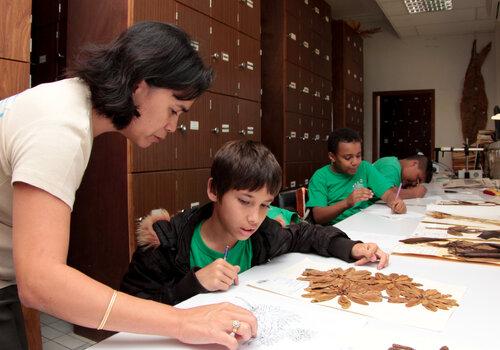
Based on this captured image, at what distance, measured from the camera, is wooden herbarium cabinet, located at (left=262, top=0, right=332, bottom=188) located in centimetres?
441

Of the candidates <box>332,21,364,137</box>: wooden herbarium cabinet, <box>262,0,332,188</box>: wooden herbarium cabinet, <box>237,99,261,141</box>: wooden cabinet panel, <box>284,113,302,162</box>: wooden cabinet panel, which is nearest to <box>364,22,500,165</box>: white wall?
<box>332,21,364,137</box>: wooden herbarium cabinet

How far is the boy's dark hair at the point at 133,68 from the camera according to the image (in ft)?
2.66

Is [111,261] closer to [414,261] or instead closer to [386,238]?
[386,238]

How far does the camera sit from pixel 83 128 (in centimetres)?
69

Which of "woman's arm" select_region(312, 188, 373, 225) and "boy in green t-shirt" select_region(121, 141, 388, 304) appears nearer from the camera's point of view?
"boy in green t-shirt" select_region(121, 141, 388, 304)

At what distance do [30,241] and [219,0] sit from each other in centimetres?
292

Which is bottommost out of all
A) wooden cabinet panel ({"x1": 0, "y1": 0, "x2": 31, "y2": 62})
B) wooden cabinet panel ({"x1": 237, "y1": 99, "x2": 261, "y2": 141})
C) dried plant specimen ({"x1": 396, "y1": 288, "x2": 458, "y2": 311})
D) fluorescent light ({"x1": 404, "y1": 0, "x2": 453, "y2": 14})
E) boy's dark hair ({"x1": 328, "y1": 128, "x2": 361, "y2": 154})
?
dried plant specimen ({"x1": 396, "y1": 288, "x2": 458, "y2": 311})

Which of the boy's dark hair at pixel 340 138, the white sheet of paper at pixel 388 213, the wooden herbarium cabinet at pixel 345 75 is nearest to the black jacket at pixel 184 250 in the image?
the white sheet of paper at pixel 388 213

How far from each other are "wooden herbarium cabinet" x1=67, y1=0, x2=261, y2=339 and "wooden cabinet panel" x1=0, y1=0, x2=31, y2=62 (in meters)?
0.51

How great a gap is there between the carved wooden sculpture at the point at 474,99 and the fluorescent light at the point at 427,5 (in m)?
1.32

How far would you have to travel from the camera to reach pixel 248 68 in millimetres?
3609

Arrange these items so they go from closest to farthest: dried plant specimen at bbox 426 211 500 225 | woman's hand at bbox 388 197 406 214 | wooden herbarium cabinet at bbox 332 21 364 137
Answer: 1. dried plant specimen at bbox 426 211 500 225
2. woman's hand at bbox 388 197 406 214
3. wooden herbarium cabinet at bbox 332 21 364 137

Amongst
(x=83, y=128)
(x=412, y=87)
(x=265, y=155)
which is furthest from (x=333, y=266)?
(x=412, y=87)

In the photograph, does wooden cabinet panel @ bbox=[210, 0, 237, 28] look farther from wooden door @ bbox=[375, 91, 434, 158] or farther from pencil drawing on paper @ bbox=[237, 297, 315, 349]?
wooden door @ bbox=[375, 91, 434, 158]
